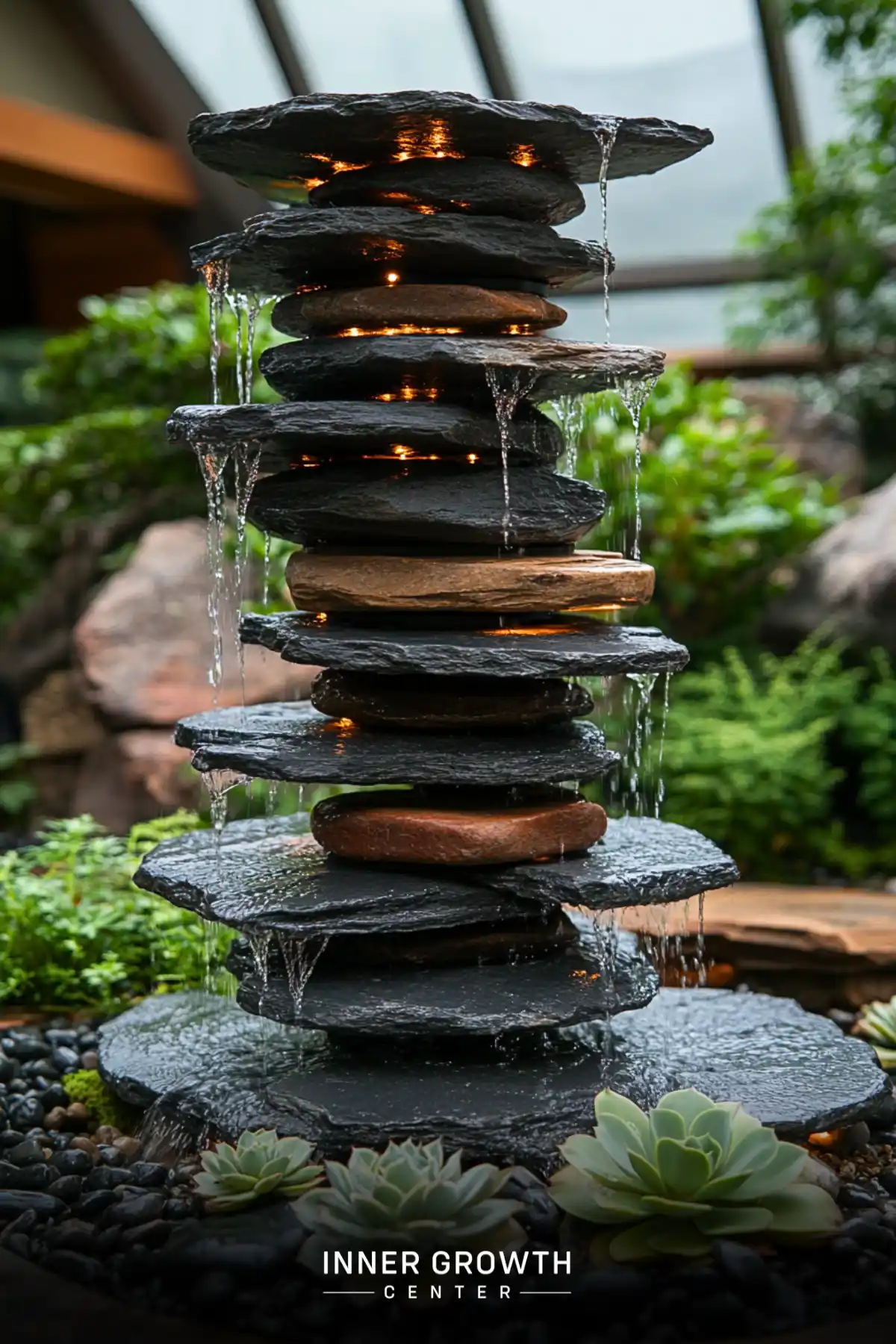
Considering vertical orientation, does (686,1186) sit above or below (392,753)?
below

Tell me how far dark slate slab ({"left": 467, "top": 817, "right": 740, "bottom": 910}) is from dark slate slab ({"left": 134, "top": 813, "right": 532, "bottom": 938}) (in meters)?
0.08

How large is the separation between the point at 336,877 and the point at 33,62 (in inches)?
331

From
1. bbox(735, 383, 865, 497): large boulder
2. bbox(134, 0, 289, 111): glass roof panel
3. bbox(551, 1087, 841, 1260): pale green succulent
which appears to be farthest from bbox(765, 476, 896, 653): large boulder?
bbox(134, 0, 289, 111): glass roof panel

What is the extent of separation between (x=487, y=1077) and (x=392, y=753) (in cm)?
87

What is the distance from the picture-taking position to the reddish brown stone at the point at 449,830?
375cm

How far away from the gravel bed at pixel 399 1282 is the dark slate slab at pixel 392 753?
101cm

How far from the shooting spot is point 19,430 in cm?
902

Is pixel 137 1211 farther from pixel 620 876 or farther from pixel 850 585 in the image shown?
pixel 850 585

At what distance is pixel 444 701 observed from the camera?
3.86m

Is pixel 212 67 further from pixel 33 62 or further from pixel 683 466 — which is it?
pixel 683 466

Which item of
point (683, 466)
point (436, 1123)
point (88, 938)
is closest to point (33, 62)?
point (683, 466)

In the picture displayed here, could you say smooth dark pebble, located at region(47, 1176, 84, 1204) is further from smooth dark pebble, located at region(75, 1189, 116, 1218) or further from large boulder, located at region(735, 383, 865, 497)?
Answer: large boulder, located at region(735, 383, 865, 497)

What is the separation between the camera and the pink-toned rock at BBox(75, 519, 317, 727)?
715cm

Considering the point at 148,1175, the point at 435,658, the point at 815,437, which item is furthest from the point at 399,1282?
the point at 815,437
